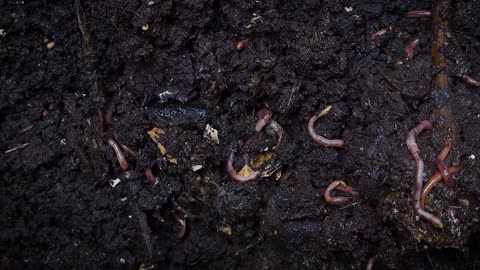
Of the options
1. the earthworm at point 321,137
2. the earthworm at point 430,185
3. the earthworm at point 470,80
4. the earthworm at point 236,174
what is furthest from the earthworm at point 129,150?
the earthworm at point 470,80

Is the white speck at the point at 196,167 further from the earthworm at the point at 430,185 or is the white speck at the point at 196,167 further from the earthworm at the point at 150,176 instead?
the earthworm at the point at 430,185

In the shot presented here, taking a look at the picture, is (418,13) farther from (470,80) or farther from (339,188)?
(339,188)

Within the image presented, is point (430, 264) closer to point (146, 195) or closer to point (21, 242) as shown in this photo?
point (146, 195)

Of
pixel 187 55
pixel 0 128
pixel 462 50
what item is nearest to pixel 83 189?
pixel 0 128

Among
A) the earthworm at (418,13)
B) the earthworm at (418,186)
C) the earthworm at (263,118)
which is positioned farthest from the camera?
the earthworm at (263,118)

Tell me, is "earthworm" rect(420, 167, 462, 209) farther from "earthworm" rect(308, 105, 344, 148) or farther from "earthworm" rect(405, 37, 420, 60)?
"earthworm" rect(405, 37, 420, 60)

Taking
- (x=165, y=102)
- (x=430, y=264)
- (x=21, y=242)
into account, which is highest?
(x=165, y=102)
